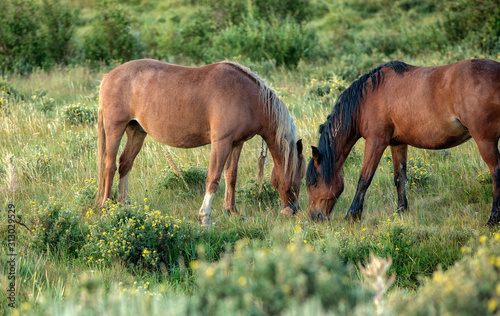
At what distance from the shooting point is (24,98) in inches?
421

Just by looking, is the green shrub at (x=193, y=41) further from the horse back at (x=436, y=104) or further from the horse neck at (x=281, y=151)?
the horse back at (x=436, y=104)

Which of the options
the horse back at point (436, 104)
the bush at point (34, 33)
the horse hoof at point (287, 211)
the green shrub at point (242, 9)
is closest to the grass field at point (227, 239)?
the horse hoof at point (287, 211)

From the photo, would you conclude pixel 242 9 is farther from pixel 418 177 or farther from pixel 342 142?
pixel 342 142

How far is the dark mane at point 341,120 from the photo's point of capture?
564cm

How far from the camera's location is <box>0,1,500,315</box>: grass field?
2.14m

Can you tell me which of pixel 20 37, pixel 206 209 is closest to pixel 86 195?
pixel 206 209

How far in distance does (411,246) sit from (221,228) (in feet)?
6.90

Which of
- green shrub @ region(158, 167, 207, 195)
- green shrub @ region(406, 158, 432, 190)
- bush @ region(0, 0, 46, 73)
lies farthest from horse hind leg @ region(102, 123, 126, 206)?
bush @ region(0, 0, 46, 73)

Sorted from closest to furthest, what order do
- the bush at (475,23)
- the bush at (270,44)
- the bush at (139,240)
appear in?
the bush at (139,240)
the bush at (475,23)
the bush at (270,44)

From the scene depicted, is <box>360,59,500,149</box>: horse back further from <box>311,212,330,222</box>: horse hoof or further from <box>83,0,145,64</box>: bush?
<box>83,0,145,64</box>: bush

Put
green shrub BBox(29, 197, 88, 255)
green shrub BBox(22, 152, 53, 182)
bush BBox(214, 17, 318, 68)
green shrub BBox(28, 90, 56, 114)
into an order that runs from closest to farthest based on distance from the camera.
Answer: green shrub BBox(29, 197, 88, 255)
green shrub BBox(22, 152, 53, 182)
green shrub BBox(28, 90, 56, 114)
bush BBox(214, 17, 318, 68)

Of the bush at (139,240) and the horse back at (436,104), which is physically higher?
the horse back at (436,104)

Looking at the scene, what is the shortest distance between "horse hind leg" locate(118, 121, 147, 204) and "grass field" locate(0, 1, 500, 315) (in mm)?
275

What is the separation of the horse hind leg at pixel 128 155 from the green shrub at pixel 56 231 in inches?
45.3
